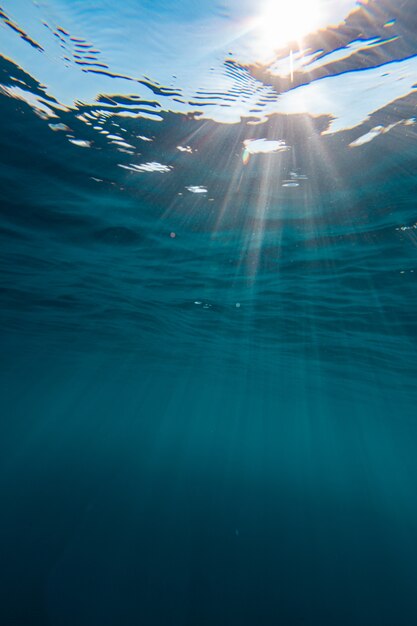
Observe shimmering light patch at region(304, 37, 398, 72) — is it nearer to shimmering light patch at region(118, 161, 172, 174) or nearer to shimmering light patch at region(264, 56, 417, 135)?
shimmering light patch at region(264, 56, 417, 135)

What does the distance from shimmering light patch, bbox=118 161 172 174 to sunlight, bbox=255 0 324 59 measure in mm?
3653

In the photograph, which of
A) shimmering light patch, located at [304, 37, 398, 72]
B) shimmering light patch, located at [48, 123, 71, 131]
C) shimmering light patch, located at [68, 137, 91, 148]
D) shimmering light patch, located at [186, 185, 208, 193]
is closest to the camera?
shimmering light patch, located at [304, 37, 398, 72]

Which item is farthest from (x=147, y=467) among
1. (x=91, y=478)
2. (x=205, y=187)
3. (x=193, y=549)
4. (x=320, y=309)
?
(x=205, y=187)

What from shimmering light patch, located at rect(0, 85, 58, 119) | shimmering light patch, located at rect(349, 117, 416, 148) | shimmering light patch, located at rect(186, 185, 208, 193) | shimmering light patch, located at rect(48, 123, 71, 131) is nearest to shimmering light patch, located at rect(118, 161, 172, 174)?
shimmering light patch, located at rect(186, 185, 208, 193)

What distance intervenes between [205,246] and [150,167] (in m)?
3.66

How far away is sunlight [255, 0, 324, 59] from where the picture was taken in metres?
4.71

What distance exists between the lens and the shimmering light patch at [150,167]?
8.41 metres

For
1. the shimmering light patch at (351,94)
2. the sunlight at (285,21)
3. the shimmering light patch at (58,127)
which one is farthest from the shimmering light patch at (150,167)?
the sunlight at (285,21)

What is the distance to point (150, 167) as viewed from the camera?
851 centimetres

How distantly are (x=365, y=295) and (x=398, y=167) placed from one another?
22.8ft

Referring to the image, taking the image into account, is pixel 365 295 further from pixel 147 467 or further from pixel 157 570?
pixel 147 467

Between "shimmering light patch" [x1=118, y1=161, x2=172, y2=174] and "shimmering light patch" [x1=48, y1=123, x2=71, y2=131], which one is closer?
"shimmering light patch" [x1=48, y1=123, x2=71, y2=131]

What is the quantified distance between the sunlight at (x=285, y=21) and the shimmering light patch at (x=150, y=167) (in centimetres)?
365

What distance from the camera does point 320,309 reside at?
1592 centimetres
